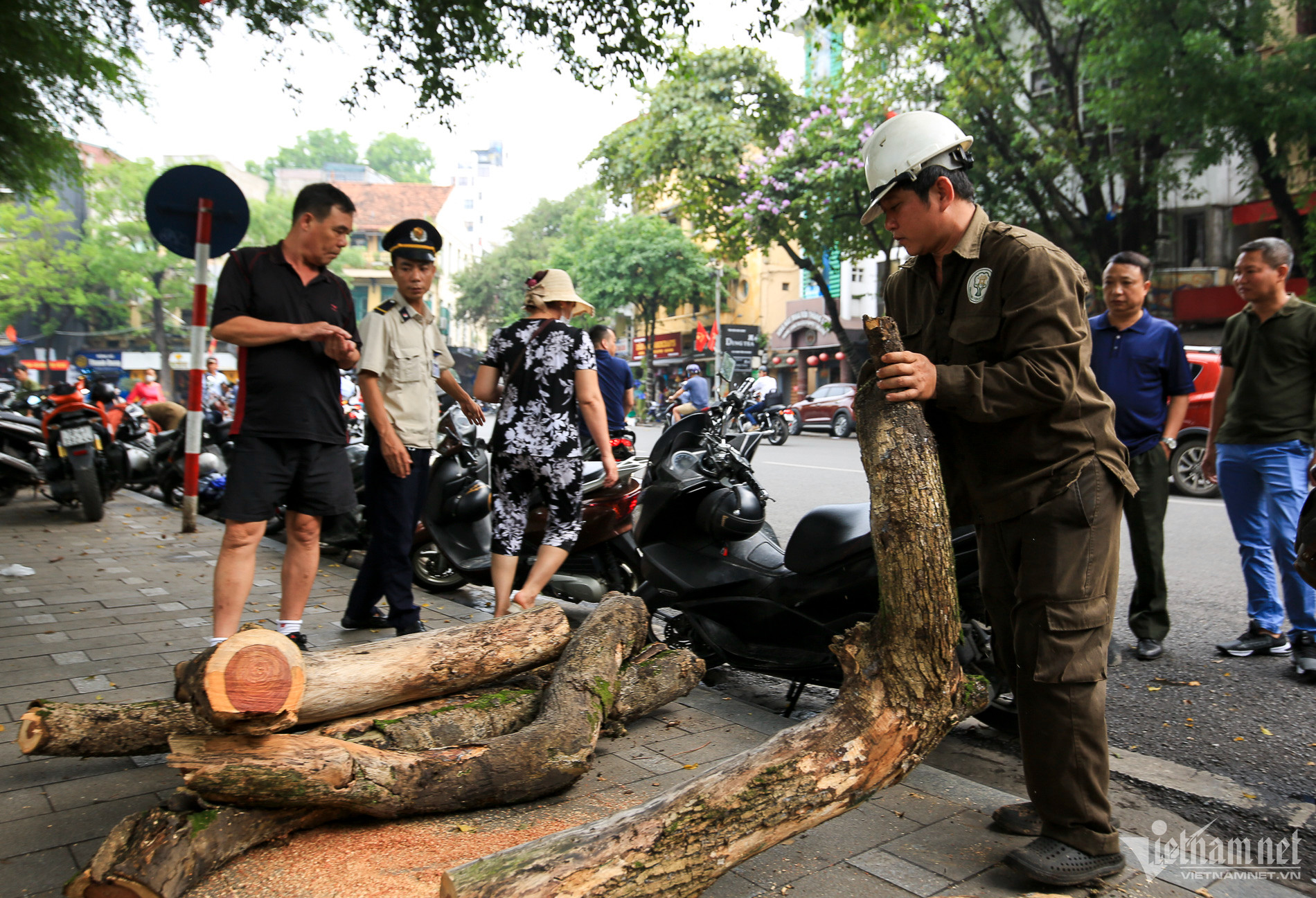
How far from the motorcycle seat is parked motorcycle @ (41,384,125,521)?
7.40m

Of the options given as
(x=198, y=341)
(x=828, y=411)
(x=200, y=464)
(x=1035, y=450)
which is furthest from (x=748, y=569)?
(x=828, y=411)

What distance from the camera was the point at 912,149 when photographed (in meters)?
2.45

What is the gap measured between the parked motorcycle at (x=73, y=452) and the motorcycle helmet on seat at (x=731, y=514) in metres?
6.80

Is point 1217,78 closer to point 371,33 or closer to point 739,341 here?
point 371,33

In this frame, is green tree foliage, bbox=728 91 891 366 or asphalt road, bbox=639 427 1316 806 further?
green tree foliage, bbox=728 91 891 366

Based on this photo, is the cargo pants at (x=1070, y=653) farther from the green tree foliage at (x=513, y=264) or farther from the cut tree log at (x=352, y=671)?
the green tree foliage at (x=513, y=264)

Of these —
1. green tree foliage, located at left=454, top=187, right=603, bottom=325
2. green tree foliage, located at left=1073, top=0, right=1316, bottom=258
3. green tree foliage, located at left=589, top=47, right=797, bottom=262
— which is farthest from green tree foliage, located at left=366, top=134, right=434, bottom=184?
green tree foliage, located at left=1073, top=0, right=1316, bottom=258

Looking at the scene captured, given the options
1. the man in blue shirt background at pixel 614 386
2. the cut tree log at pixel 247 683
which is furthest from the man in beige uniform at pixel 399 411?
the man in blue shirt background at pixel 614 386

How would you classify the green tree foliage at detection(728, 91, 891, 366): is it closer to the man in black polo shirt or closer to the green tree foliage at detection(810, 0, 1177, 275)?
the green tree foliage at detection(810, 0, 1177, 275)

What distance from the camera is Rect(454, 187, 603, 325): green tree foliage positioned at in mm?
62656

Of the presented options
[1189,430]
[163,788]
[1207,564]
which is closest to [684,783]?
[163,788]

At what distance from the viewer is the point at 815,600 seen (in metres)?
3.61

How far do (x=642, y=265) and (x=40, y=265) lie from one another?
29938mm

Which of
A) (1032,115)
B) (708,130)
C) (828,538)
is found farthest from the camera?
(708,130)
